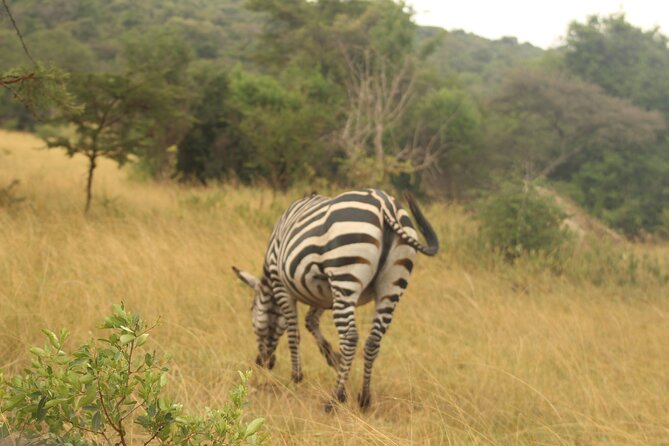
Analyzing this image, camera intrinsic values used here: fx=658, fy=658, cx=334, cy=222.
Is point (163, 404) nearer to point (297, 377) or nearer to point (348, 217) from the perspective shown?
point (348, 217)

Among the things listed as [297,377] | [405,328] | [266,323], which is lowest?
[405,328]

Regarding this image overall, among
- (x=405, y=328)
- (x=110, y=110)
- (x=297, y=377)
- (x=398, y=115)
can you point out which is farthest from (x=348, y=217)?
(x=398, y=115)

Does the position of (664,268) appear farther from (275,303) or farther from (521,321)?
(275,303)

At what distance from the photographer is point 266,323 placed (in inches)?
188

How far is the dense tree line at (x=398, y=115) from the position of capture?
51.3 ft

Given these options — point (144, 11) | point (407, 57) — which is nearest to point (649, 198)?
point (407, 57)

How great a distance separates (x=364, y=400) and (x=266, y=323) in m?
0.95

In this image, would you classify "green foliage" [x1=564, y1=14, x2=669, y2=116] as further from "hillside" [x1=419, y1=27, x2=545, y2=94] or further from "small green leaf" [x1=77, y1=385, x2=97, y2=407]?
"small green leaf" [x1=77, y1=385, x2=97, y2=407]

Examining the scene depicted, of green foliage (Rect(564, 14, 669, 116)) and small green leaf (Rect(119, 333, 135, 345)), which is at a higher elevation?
green foliage (Rect(564, 14, 669, 116))

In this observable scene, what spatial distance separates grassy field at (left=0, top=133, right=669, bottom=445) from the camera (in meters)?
3.96

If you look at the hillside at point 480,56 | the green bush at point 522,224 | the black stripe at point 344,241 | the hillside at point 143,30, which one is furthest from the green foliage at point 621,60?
the black stripe at point 344,241

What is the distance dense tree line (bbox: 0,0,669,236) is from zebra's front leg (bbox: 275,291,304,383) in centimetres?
738

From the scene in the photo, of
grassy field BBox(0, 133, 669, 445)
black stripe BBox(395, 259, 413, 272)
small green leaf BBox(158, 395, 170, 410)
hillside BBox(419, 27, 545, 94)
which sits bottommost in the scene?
grassy field BBox(0, 133, 669, 445)

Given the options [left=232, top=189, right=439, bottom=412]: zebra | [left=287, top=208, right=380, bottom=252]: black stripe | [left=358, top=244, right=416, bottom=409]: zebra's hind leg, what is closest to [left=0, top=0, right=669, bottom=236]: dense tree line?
[left=232, top=189, right=439, bottom=412]: zebra
